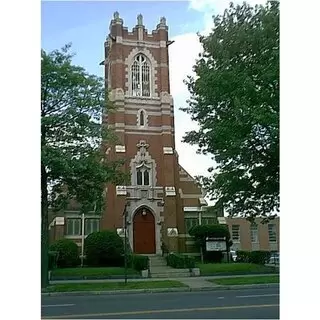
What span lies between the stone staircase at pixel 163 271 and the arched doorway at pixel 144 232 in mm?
1380

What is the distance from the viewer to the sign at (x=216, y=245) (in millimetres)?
23078

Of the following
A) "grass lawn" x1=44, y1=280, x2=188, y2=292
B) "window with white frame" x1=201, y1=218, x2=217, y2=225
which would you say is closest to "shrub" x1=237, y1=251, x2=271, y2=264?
"window with white frame" x1=201, y1=218, x2=217, y2=225

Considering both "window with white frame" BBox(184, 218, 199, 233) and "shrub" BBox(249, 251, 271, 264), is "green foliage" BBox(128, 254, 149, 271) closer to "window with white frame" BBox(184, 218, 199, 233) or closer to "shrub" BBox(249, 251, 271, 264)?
"shrub" BBox(249, 251, 271, 264)

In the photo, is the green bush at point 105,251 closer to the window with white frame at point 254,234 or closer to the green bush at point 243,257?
the green bush at point 243,257

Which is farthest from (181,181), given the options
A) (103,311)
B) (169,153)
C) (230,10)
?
(103,311)

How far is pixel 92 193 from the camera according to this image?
595 inches

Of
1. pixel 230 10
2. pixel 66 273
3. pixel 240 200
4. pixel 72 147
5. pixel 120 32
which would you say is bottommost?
pixel 66 273

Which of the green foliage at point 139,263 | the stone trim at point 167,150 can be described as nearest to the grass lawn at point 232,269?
the green foliage at point 139,263

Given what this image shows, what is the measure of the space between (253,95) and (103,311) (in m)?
6.74

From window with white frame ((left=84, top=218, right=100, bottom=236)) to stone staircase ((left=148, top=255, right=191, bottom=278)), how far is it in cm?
357

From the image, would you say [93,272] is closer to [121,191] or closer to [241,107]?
[121,191]

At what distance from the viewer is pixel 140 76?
27.3 m

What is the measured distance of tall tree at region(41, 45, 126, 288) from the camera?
1325 centimetres

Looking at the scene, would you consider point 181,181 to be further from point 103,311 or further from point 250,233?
point 103,311
